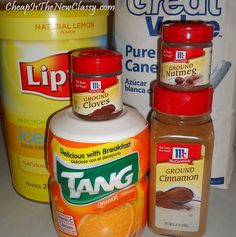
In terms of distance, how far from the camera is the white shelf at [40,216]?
529mm

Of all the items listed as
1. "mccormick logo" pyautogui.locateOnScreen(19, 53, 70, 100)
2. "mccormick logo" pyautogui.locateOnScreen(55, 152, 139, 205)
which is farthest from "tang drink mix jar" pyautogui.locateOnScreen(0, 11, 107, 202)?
"mccormick logo" pyautogui.locateOnScreen(55, 152, 139, 205)

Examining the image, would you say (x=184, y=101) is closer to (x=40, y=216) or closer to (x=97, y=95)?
(x=97, y=95)

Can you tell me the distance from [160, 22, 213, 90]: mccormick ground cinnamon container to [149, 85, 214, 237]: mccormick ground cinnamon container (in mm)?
15

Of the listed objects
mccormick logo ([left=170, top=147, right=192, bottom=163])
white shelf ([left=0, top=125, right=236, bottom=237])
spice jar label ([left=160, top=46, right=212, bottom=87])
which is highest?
spice jar label ([left=160, top=46, right=212, bottom=87])

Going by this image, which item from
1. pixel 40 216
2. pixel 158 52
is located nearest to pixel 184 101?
pixel 158 52

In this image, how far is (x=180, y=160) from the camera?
1.59 ft

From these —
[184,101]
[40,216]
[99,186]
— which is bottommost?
[40,216]

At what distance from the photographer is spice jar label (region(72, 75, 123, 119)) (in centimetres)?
45

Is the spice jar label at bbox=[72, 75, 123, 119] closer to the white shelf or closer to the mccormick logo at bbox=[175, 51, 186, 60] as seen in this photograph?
the mccormick logo at bbox=[175, 51, 186, 60]

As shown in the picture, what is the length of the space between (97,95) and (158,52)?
0.17 m

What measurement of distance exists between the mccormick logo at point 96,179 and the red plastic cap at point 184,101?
0.26ft

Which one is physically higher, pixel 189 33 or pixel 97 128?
pixel 189 33

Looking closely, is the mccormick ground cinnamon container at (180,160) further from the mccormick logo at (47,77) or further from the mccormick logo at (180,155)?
the mccormick logo at (47,77)

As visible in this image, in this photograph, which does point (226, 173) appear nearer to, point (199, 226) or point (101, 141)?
point (199, 226)
